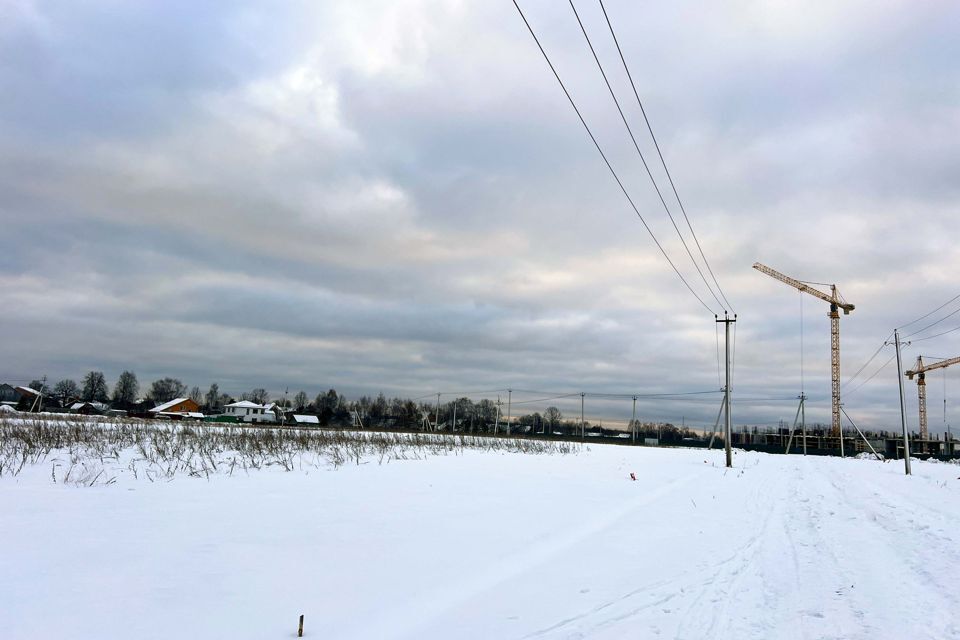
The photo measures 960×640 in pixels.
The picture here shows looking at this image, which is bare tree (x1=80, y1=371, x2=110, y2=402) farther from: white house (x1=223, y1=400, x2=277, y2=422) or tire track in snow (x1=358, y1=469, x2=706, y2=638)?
tire track in snow (x1=358, y1=469, x2=706, y2=638)

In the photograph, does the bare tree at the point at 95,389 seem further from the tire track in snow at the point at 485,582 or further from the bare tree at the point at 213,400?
the tire track in snow at the point at 485,582

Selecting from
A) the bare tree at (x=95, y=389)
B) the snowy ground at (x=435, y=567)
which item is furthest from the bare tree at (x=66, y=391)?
the snowy ground at (x=435, y=567)

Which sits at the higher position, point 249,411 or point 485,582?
point 485,582

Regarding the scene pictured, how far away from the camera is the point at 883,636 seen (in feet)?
16.7

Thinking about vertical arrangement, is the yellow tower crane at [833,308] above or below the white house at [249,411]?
above

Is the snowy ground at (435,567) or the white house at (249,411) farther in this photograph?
the white house at (249,411)

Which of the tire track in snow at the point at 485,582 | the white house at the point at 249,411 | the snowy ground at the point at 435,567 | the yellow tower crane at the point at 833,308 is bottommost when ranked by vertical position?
the white house at the point at 249,411

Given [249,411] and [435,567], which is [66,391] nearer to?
[249,411]

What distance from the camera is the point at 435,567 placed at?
6.89 metres

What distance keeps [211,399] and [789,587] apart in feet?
622

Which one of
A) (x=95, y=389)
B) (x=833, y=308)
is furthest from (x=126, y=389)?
(x=833, y=308)

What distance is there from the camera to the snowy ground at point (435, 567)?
16.5 feet

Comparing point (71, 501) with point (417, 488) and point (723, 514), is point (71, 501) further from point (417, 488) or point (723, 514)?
point (723, 514)

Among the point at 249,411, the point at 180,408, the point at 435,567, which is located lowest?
the point at 249,411
